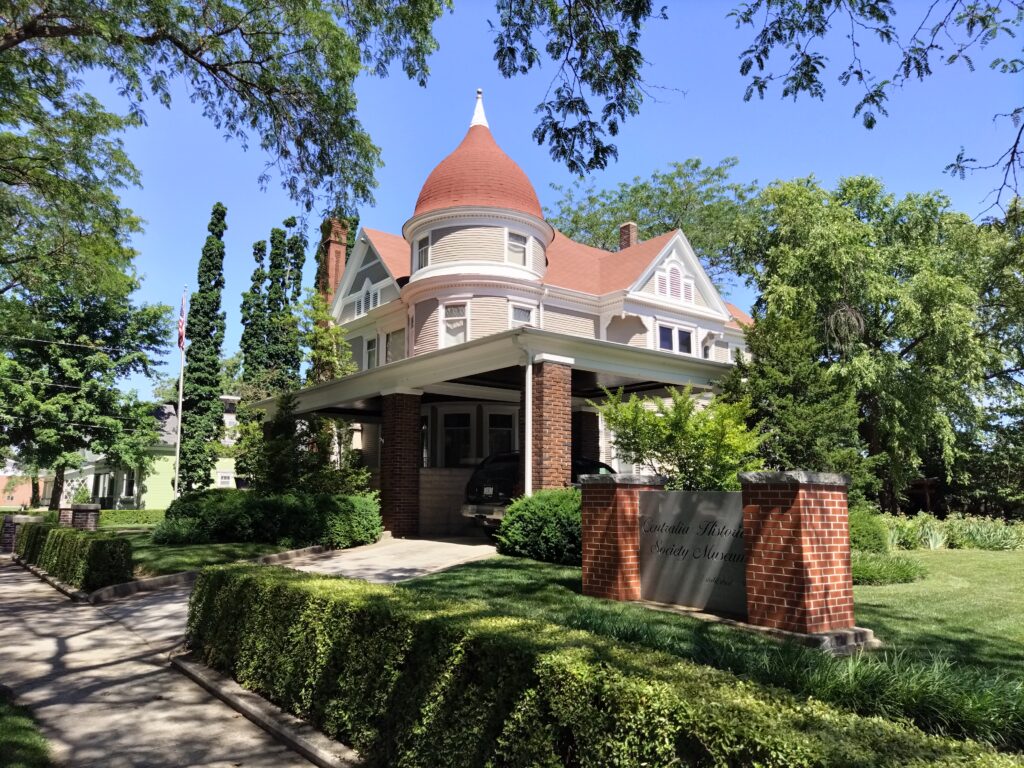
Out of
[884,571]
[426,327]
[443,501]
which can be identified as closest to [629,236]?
[426,327]

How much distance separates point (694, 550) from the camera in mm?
7898

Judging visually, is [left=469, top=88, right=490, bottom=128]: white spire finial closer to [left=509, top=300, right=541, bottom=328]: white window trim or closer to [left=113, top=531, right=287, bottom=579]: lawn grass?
[left=509, top=300, right=541, bottom=328]: white window trim

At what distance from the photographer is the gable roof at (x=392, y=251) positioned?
86.8 feet

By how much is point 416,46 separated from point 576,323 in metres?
15.0

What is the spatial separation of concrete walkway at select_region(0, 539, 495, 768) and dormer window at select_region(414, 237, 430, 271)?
13352mm

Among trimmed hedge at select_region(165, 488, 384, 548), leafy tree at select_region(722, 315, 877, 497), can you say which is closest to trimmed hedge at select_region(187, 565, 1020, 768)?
trimmed hedge at select_region(165, 488, 384, 548)

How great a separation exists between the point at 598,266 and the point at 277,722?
82.0 ft

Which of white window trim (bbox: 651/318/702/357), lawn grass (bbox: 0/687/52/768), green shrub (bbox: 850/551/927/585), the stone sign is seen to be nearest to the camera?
lawn grass (bbox: 0/687/52/768)

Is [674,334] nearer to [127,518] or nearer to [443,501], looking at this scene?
[443,501]

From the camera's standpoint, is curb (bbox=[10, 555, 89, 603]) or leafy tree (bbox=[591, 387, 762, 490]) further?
curb (bbox=[10, 555, 89, 603])

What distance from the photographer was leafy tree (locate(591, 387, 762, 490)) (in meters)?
10.4

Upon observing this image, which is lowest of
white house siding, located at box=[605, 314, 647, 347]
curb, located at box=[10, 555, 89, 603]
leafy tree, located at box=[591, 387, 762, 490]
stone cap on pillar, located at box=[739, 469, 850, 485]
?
curb, located at box=[10, 555, 89, 603]

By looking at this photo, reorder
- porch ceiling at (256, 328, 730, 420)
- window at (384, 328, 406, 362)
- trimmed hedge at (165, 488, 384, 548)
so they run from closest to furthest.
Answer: porch ceiling at (256, 328, 730, 420) → trimmed hedge at (165, 488, 384, 548) → window at (384, 328, 406, 362)

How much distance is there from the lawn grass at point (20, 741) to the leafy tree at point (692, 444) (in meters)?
8.17
